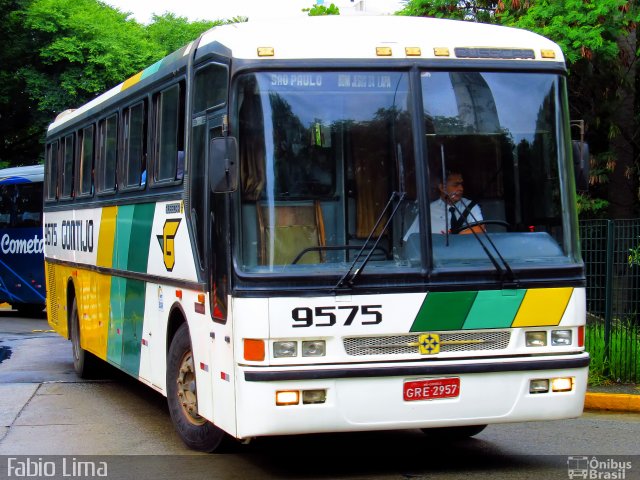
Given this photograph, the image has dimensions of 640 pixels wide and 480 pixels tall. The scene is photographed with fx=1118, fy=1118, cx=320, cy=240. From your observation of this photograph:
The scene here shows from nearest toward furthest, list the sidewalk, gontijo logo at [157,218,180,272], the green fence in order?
1. gontijo logo at [157,218,180,272]
2. the sidewalk
3. the green fence

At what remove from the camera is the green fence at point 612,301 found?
12078 millimetres

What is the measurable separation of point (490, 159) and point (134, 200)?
163 inches

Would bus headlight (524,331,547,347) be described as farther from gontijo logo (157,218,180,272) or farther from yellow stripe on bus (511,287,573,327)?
gontijo logo (157,218,180,272)

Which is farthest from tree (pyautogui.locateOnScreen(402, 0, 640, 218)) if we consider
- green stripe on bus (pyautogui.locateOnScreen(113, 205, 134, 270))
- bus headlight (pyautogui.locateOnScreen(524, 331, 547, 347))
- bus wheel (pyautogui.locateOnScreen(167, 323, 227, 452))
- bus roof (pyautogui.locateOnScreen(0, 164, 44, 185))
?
bus headlight (pyautogui.locateOnScreen(524, 331, 547, 347))

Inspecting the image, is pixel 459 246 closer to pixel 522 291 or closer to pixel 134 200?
pixel 522 291

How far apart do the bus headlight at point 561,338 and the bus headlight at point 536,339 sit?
0.06 m

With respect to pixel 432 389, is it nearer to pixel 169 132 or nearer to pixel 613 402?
pixel 169 132

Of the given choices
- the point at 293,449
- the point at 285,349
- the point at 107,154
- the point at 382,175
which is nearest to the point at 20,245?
the point at 107,154

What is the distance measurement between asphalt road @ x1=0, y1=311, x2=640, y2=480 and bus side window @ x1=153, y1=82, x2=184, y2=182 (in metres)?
2.28

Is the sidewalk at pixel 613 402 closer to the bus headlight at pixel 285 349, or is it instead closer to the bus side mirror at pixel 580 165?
the bus side mirror at pixel 580 165

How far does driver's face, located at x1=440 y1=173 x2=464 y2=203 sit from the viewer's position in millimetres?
7605

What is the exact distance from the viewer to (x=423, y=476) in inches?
Result: 311

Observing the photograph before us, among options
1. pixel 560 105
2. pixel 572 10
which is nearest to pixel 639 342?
pixel 560 105

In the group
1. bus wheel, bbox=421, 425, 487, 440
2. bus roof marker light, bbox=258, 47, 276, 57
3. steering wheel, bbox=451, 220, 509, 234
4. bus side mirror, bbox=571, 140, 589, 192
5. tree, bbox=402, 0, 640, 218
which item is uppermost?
tree, bbox=402, 0, 640, 218
